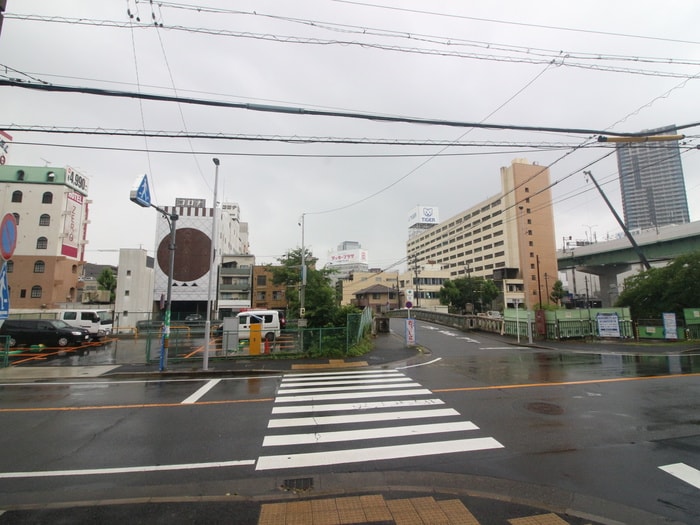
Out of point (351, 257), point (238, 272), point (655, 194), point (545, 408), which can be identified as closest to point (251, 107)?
point (545, 408)

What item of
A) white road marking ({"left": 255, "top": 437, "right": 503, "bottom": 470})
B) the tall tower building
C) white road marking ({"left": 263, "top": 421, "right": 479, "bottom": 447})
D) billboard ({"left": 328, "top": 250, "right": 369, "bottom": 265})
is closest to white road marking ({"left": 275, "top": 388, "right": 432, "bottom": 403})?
white road marking ({"left": 263, "top": 421, "right": 479, "bottom": 447})

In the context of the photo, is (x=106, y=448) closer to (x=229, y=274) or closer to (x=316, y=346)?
(x=316, y=346)

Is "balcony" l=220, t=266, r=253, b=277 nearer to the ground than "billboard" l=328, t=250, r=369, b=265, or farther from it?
nearer to the ground

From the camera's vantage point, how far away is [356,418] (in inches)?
285

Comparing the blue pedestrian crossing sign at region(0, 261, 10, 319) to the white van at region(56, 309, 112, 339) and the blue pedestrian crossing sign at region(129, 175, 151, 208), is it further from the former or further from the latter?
the white van at region(56, 309, 112, 339)

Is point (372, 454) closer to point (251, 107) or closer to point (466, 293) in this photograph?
point (251, 107)

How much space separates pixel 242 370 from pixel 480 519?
36.6 ft

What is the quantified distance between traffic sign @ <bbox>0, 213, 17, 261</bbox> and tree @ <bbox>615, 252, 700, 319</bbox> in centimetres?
3514

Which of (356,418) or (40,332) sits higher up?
(40,332)

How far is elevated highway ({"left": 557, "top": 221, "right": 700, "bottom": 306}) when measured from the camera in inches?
1556

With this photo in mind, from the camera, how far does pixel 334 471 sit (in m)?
4.86

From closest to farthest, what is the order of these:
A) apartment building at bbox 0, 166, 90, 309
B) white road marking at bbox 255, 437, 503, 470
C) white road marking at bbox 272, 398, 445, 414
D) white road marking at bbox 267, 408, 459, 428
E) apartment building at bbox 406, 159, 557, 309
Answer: white road marking at bbox 255, 437, 503, 470 < white road marking at bbox 267, 408, 459, 428 < white road marking at bbox 272, 398, 445, 414 < apartment building at bbox 0, 166, 90, 309 < apartment building at bbox 406, 159, 557, 309

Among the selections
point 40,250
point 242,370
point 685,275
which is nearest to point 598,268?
point 685,275

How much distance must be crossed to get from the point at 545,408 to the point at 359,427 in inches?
175
